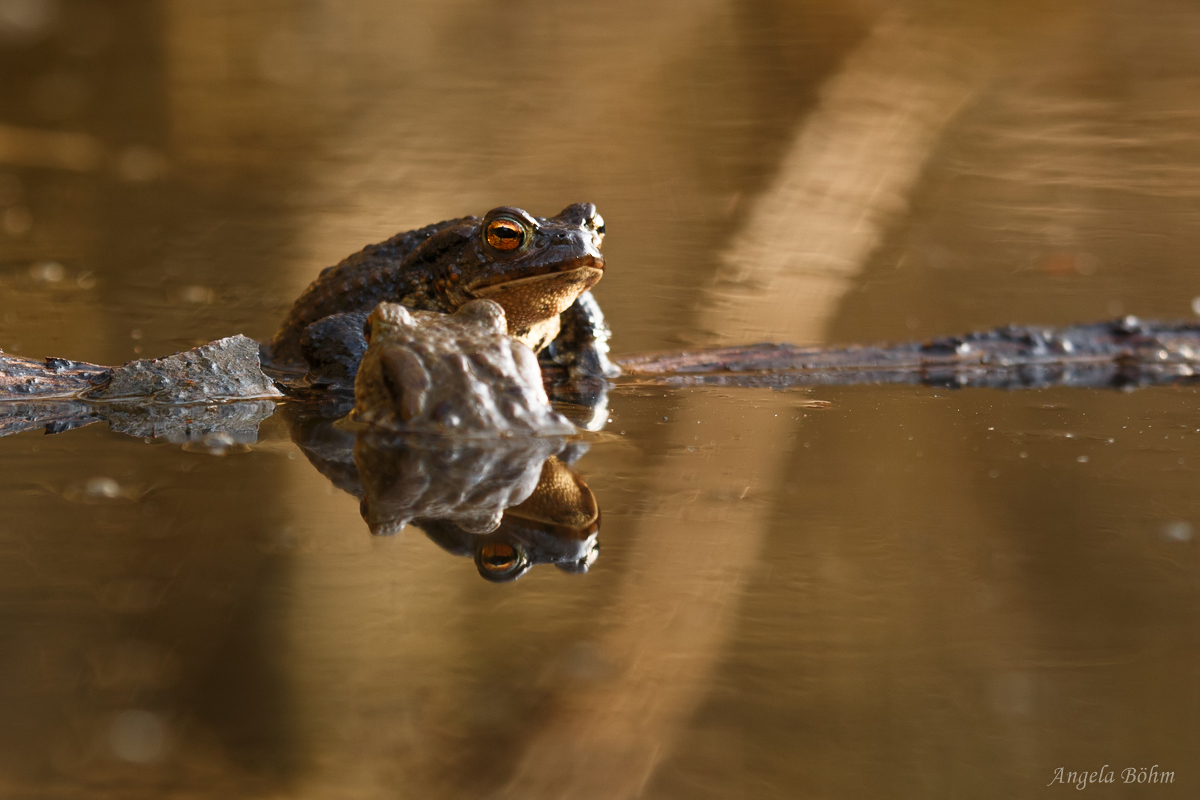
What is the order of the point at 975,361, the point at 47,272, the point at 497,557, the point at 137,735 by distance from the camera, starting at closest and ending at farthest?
the point at 137,735 → the point at 497,557 → the point at 975,361 → the point at 47,272

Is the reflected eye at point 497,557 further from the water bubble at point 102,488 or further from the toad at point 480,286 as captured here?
the toad at point 480,286

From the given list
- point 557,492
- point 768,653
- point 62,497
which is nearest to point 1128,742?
point 768,653

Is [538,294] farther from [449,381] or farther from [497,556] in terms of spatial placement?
[497,556]

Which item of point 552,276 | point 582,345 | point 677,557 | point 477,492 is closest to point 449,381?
point 477,492

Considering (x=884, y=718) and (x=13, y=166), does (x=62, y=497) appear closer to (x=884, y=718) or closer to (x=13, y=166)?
(x=884, y=718)

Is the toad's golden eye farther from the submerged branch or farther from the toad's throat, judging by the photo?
the submerged branch

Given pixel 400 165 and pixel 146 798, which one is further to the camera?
pixel 400 165

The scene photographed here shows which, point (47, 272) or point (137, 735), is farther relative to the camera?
point (47, 272)
